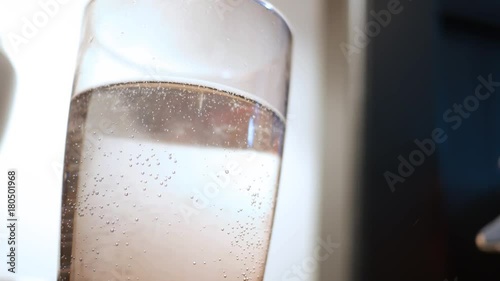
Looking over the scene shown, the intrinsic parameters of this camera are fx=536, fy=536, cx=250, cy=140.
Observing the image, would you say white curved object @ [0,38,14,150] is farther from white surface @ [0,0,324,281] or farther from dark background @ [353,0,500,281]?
dark background @ [353,0,500,281]

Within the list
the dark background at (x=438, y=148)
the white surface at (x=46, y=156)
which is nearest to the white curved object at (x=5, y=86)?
the white surface at (x=46, y=156)

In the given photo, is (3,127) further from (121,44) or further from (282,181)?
(282,181)

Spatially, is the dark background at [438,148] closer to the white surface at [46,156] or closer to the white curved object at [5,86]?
the white surface at [46,156]

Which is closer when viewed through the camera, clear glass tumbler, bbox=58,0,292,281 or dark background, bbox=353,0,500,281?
clear glass tumbler, bbox=58,0,292,281

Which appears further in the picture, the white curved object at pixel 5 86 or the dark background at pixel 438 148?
the dark background at pixel 438 148

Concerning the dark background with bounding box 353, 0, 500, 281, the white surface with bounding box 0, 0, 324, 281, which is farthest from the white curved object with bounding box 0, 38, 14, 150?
the dark background with bounding box 353, 0, 500, 281

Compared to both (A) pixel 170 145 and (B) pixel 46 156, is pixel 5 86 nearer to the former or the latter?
(B) pixel 46 156
